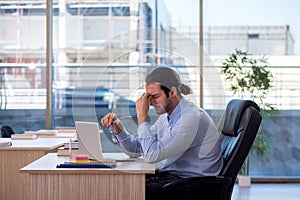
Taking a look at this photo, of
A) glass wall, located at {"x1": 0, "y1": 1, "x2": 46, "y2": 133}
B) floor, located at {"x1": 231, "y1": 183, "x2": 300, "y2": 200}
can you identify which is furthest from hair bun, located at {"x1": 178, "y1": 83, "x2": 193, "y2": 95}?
glass wall, located at {"x1": 0, "y1": 1, "x2": 46, "y2": 133}

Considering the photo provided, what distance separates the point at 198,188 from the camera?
10.6 ft

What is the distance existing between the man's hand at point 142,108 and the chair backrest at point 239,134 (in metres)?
0.49

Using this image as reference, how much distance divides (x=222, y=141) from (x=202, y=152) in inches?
10.1

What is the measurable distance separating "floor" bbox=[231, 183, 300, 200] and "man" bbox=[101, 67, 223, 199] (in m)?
2.48

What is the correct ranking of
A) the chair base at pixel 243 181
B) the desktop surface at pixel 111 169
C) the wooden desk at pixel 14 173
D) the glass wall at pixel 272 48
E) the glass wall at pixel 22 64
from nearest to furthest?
the desktop surface at pixel 111 169 → the wooden desk at pixel 14 173 → the chair base at pixel 243 181 → the glass wall at pixel 272 48 → the glass wall at pixel 22 64

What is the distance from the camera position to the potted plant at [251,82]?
6629 mm

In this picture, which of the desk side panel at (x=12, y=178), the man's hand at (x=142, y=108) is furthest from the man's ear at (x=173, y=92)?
the desk side panel at (x=12, y=178)

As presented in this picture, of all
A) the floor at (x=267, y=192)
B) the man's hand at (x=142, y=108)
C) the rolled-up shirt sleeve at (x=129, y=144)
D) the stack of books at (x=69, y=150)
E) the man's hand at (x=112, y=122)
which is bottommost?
the floor at (x=267, y=192)

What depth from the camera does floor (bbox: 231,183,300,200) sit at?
19.2ft

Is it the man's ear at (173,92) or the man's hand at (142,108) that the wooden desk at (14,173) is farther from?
the man's ear at (173,92)

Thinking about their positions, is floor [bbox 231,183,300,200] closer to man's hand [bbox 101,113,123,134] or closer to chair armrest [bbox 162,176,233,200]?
chair armrest [bbox 162,176,233,200]

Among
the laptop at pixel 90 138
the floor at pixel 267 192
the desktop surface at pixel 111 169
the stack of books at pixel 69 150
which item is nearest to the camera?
the desktop surface at pixel 111 169

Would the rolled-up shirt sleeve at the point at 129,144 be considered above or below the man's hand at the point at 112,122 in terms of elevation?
below

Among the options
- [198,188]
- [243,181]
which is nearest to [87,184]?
[198,188]
